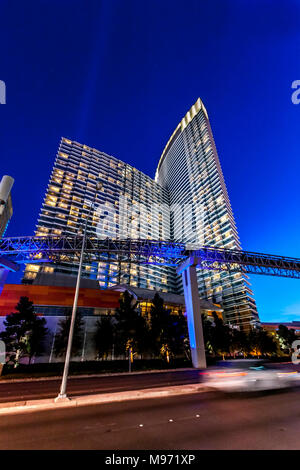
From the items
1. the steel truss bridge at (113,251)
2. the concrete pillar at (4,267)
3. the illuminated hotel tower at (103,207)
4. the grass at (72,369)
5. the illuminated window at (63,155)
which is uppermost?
the illuminated window at (63,155)

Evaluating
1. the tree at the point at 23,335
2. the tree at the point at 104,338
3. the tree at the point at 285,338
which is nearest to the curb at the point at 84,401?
the tree at the point at 23,335

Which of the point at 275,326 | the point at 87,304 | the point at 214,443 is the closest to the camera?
the point at 214,443

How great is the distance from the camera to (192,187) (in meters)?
128

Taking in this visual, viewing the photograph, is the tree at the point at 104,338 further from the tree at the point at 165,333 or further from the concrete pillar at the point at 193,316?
the concrete pillar at the point at 193,316

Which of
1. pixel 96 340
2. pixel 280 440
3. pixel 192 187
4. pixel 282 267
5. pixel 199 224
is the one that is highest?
pixel 192 187

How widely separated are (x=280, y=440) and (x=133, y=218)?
111m

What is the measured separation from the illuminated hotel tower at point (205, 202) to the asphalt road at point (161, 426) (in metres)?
85.2

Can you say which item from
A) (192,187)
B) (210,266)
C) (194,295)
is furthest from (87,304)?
(192,187)

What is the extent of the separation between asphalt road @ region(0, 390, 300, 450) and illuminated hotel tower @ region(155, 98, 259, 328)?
280 feet

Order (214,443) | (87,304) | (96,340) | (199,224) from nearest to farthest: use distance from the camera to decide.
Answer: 1. (214,443)
2. (96,340)
3. (87,304)
4. (199,224)

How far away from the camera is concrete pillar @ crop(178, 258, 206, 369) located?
2488cm

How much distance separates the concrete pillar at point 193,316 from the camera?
81.6ft
